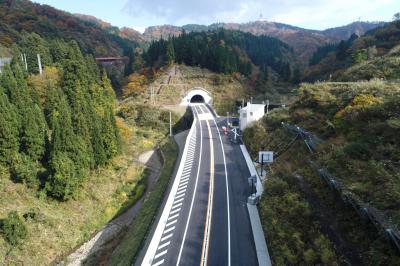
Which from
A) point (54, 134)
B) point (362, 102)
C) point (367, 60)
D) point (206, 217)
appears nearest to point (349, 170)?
point (362, 102)

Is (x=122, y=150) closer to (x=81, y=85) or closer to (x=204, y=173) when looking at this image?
(x=81, y=85)

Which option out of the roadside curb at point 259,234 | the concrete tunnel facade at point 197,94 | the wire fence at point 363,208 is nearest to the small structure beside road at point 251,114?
the roadside curb at point 259,234

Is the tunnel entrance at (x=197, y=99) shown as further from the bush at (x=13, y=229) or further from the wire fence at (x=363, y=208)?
the bush at (x=13, y=229)

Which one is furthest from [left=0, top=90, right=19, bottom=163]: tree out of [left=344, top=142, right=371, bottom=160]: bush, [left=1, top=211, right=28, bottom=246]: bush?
[left=344, top=142, right=371, bottom=160]: bush

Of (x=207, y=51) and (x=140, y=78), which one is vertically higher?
(x=207, y=51)

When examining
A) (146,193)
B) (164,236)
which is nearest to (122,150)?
(146,193)

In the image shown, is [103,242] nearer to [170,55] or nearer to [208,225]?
[208,225]
